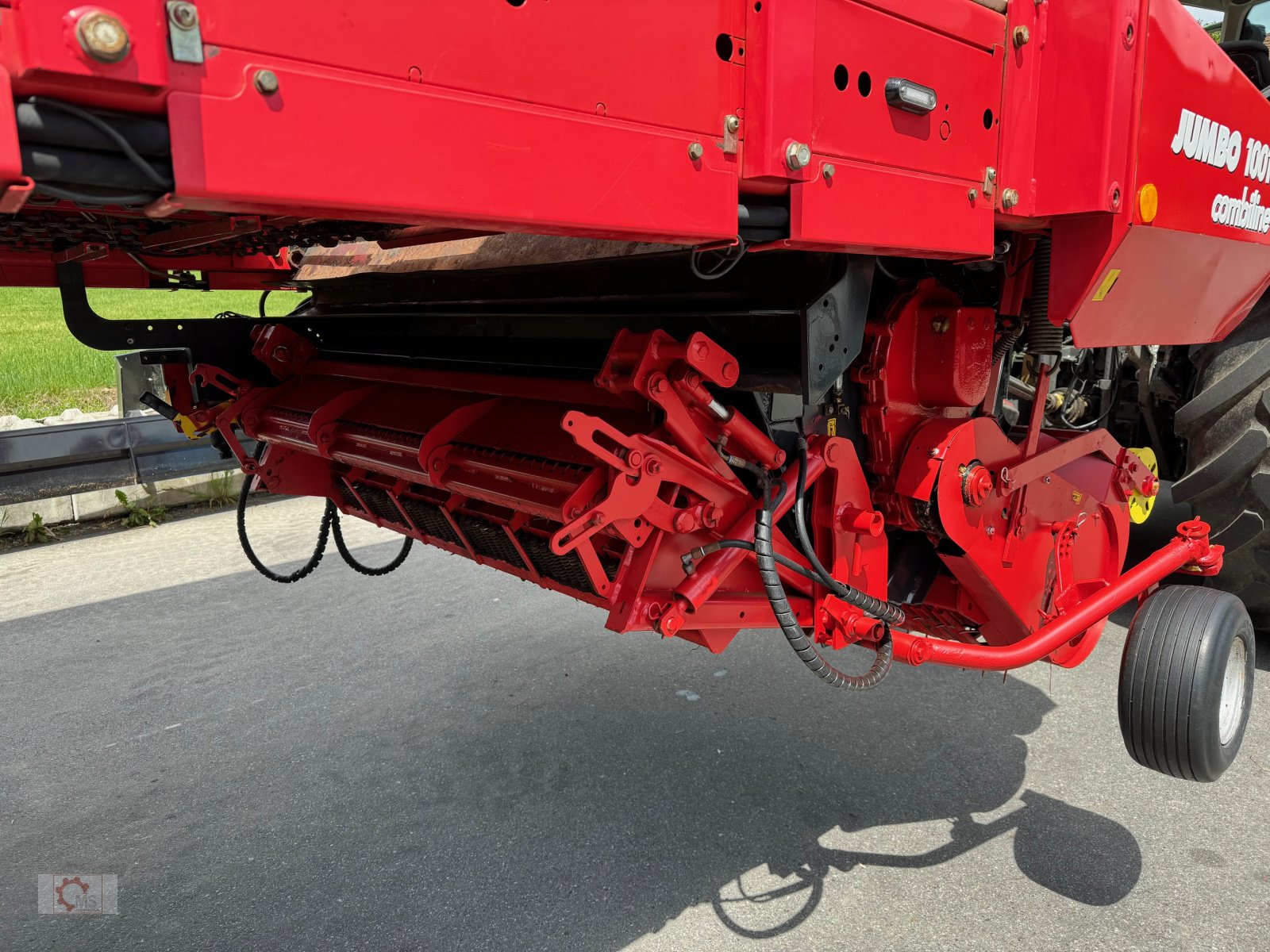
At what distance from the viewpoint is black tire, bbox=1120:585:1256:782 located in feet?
6.83

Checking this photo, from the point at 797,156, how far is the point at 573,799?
197 centimetres

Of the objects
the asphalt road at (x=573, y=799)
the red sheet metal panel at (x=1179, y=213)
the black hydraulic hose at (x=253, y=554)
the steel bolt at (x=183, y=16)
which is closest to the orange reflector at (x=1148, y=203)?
the red sheet metal panel at (x=1179, y=213)

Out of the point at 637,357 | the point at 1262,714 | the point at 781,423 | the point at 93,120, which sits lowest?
the point at 1262,714

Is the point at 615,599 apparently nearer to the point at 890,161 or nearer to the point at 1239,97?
the point at 890,161

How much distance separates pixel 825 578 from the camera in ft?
6.40

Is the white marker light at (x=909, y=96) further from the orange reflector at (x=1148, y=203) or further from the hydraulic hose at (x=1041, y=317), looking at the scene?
the hydraulic hose at (x=1041, y=317)

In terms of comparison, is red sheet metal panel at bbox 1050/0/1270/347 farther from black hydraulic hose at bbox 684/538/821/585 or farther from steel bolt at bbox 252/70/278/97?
steel bolt at bbox 252/70/278/97

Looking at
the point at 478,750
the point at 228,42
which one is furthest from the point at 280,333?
the point at 228,42

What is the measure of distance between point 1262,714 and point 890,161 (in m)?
2.67

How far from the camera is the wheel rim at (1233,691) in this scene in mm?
2264

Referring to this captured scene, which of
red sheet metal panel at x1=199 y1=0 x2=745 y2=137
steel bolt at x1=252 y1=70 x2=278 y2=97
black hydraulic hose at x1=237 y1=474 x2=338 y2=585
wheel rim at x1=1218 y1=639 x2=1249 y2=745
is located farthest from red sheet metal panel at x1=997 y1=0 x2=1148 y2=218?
black hydraulic hose at x1=237 y1=474 x2=338 y2=585

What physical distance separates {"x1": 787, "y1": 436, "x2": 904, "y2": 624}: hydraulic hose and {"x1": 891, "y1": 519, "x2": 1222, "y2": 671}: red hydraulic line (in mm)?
67

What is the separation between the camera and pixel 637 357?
183 cm

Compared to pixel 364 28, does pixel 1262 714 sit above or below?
below
